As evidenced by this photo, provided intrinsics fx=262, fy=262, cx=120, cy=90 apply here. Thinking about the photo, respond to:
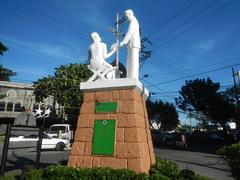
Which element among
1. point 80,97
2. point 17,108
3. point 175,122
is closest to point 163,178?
point 80,97

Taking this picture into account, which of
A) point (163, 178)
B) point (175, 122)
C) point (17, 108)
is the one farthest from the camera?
point (175, 122)

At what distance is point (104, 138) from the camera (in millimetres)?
6848

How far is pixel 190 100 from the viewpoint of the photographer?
43625 mm

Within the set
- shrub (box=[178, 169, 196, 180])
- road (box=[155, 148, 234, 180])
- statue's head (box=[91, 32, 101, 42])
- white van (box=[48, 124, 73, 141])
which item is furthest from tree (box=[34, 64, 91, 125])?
shrub (box=[178, 169, 196, 180])

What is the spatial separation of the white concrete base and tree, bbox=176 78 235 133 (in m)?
35.0

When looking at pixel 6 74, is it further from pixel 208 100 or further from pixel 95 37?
pixel 95 37

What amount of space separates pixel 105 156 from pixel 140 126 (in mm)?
A: 1195

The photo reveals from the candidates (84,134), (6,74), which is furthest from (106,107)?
(6,74)

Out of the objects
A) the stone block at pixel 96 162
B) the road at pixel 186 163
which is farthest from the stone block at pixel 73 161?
the road at pixel 186 163

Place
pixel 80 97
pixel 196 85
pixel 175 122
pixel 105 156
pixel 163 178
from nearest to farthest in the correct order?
pixel 163 178 → pixel 105 156 → pixel 80 97 → pixel 196 85 → pixel 175 122

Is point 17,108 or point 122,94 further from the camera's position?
point 17,108

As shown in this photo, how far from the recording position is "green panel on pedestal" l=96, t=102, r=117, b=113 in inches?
278

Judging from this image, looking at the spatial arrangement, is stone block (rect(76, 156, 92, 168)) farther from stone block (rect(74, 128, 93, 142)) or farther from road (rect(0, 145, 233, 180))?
road (rect(0, 145, 233, 180))

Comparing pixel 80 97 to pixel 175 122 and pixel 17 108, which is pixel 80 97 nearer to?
pixel 17 108
